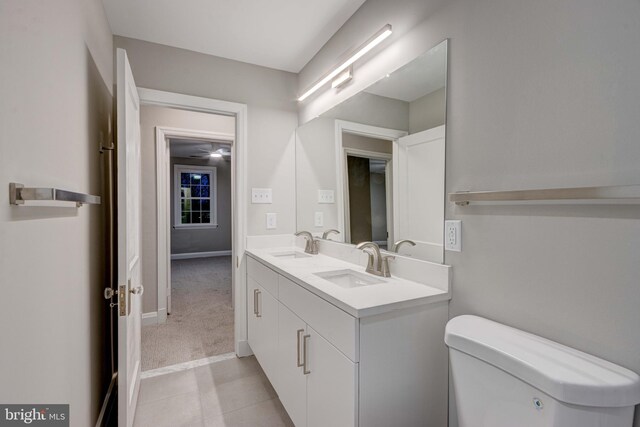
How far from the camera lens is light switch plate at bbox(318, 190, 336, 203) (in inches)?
86.4

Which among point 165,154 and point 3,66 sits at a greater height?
point 165,154

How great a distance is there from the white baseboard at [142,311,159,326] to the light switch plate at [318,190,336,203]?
217cm

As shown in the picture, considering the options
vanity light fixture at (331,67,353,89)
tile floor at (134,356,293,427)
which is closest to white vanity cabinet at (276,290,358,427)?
tile floor at (134,356,293,427)

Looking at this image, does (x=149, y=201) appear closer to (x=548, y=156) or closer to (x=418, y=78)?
(x=418, y=78)

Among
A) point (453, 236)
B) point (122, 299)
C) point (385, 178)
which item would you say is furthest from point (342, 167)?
point (122, 299)

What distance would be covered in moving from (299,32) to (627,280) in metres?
2.11

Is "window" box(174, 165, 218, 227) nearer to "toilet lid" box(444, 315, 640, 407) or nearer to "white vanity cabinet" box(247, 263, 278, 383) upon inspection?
"white vanity cabinet" box(247, 263, 278, 383)

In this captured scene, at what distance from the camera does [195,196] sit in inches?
275

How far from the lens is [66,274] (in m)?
1.11

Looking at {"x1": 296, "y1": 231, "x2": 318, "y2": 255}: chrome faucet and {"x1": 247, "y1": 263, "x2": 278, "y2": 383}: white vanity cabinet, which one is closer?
{"x1": 247, "y1": 263, "x2": 278, "y2": 383}: white vanity cabinet

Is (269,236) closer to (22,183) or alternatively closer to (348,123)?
(348,123)

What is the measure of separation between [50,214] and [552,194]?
59.9 inches

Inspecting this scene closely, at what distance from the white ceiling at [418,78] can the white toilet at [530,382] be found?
101cm

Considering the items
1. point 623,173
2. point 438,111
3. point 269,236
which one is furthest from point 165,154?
point 623,173
